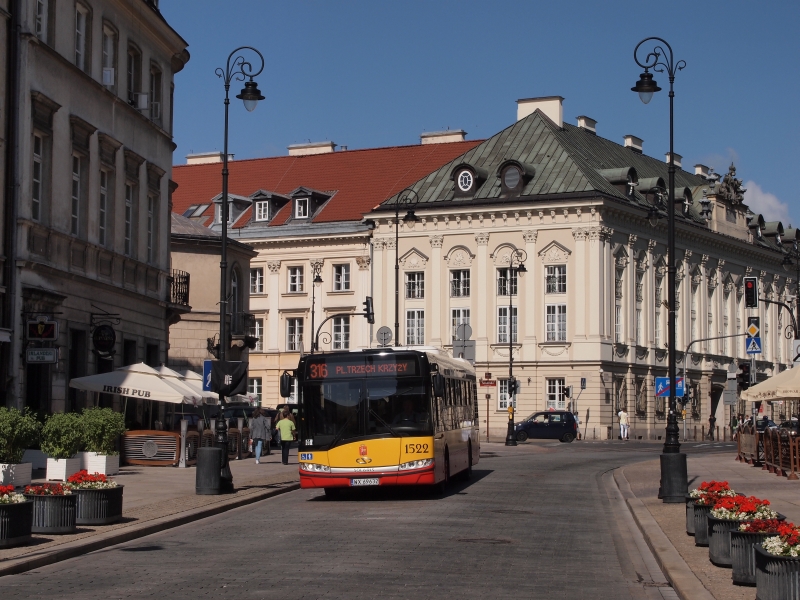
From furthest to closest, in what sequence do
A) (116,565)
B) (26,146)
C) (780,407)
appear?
(780,407) → (26,146) → (116,565)

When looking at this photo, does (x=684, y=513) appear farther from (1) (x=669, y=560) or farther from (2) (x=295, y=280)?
(2) (x=295, y=280)

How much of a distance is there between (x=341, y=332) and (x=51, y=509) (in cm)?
Result: 6620

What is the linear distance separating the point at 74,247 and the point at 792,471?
17.8m

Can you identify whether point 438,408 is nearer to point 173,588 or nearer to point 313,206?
point 173,588

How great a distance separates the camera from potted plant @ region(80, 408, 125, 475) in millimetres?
27487

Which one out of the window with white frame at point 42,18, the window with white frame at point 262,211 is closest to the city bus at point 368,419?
the window with white frame at point 42,18

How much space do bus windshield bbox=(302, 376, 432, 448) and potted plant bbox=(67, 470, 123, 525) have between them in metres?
6.24

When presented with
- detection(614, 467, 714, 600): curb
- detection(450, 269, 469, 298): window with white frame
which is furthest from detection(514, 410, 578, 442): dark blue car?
detection(614, 467, 714, 600): curb

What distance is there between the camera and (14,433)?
2291 cm

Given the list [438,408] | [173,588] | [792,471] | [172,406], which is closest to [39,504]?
[173,588]

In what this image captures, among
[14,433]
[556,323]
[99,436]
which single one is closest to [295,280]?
[556,323]

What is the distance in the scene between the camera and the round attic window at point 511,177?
76938mm

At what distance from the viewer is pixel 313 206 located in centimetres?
8631

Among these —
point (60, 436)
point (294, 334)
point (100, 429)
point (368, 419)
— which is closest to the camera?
point (368, 419)
